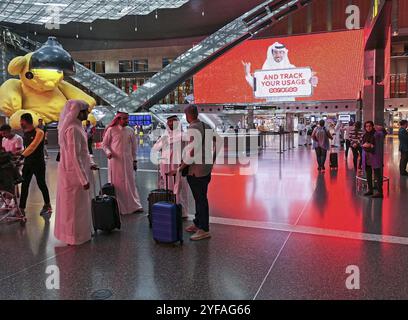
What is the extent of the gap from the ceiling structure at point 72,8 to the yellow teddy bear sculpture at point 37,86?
33.3ft

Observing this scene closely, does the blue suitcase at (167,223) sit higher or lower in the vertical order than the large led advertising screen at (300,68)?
lower

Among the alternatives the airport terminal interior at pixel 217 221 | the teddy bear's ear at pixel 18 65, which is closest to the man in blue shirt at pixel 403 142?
the airport terminal interior at pixel 217 221

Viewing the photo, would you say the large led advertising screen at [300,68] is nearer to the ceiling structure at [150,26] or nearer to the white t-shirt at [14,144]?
the ceiling structure at [150,26]

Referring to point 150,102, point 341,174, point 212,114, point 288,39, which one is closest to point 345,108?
point 288,39

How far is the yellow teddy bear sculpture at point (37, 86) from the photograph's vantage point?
19.8 m

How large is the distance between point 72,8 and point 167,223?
1237 inches

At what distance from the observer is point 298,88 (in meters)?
28.5

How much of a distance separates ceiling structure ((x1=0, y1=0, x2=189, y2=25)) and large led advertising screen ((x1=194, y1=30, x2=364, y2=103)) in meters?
7.27

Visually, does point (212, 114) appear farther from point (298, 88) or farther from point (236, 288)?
point (236, 288)

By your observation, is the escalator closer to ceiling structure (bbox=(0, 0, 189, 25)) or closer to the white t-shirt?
ceiling structure (bbox=(0, 0, 189, 25))

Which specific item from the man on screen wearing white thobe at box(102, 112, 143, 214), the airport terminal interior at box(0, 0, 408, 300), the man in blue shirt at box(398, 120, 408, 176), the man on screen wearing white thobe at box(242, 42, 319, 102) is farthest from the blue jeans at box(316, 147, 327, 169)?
the man on screen wearing white thobe at box(242, 42, 319, 102)

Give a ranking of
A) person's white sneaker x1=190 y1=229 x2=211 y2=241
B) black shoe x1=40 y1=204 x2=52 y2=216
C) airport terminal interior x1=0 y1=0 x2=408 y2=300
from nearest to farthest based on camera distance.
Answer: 1. airport terminal interior x1=0 y1=0 x2=408 y2=300
2. person's white sneaker x1=190 y1=229 x2=211 y2=241
3. black shoe x1=40 y1=204 x2=52 y2=216

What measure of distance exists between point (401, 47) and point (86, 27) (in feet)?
106

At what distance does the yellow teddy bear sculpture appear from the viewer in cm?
1975
